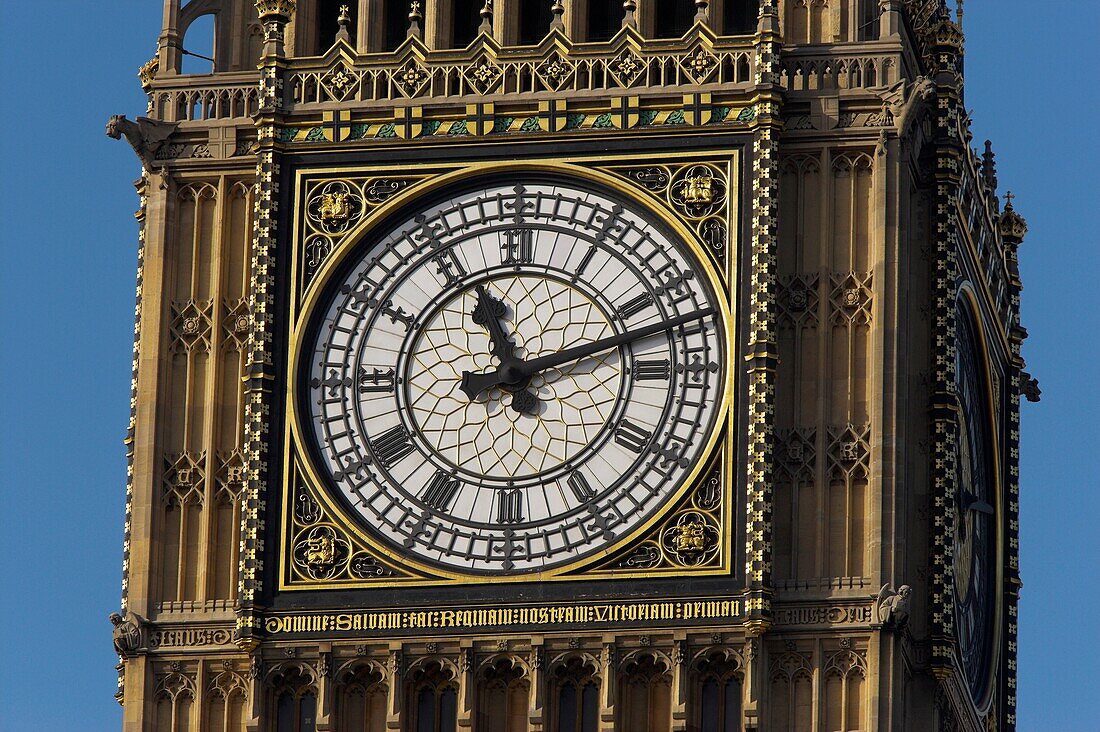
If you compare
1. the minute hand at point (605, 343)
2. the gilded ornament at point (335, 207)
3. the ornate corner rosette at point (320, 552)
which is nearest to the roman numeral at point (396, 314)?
the gilded ornament at point (335, 207)

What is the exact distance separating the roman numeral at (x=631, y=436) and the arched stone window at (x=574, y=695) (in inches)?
69.3

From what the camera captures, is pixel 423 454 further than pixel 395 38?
No

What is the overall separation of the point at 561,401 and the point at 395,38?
4296mm

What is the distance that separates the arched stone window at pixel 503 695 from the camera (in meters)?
41.8

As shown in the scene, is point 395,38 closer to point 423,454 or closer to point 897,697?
point 423,454

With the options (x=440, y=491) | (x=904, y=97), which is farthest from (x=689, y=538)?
(x=904, y=97)

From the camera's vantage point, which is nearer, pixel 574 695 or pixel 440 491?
pixel 574 695

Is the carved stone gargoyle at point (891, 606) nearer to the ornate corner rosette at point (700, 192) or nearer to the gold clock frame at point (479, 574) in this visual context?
the gold clock frame at point (479, 574)

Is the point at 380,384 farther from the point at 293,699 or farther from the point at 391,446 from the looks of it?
the point at 293,699

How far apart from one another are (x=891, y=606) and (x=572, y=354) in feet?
10.9

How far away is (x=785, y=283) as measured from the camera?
1674 inches

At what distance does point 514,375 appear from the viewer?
4247cm

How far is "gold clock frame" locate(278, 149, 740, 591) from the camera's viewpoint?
1646 inches

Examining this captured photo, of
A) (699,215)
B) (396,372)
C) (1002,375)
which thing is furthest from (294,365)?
(1002,375)
